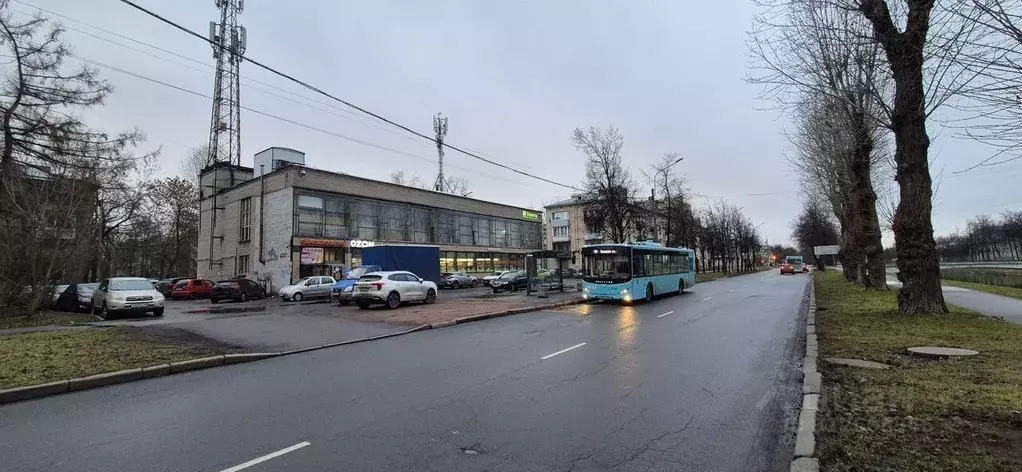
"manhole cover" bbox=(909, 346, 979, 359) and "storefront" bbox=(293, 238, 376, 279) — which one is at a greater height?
"storefront" bbox=(293, 238, 376, 279)

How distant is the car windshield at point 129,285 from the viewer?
18812mm

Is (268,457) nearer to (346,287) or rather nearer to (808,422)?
(808,422)

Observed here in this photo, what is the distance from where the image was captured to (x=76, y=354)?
9.47 meters

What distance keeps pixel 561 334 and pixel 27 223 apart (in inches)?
771

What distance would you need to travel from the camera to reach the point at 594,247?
71.9ft

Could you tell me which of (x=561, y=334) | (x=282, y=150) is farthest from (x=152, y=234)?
(x=561, y=334)

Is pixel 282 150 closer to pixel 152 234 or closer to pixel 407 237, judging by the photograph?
pixel 407 237

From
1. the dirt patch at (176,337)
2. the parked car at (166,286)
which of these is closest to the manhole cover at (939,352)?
the dirt patch at (176,337)

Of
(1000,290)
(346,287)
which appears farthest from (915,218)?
(346,287)

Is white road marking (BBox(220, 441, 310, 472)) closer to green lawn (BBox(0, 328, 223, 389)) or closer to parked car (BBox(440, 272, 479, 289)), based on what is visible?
green lawn (BBox(0, 328, 223, 389))

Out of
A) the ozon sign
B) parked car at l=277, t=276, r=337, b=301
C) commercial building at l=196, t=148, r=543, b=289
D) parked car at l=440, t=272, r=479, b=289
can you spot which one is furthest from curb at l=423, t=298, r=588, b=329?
commercial building at l=196, t=148, r=543, b=289

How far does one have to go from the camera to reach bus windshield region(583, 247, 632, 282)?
2119cm

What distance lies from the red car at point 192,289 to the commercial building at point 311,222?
14.5 feet

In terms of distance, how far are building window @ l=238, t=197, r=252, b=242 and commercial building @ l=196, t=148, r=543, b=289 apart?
0.08 metres
